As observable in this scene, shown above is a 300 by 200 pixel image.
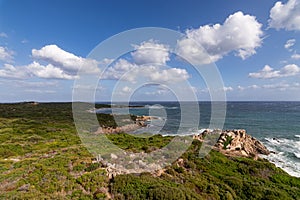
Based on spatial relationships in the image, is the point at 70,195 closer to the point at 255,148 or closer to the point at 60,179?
the point at 60,179

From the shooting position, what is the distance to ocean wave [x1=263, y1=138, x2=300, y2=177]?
22647 millimetres

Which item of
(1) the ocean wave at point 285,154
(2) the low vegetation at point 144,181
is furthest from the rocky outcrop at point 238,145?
(2) the low vegetation at point 144,181

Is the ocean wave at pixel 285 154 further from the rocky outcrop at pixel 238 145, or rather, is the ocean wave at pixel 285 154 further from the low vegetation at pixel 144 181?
the low vegetation at pixel 144 181

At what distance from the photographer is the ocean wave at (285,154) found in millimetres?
22647

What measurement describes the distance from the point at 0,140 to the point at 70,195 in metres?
23.2

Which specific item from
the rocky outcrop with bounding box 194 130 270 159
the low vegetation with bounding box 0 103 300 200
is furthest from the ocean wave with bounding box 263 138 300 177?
the low vegetation with bounding box 0 103 300 200

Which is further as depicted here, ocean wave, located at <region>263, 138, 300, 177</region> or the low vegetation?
ocean wave, located at <region>263, 138, 300, 177</region>

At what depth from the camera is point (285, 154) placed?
28.7m

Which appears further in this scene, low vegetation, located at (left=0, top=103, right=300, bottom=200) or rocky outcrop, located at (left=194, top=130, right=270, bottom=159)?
rocky outcrop, located at (left=194, top=130, right=270, bottom=159)

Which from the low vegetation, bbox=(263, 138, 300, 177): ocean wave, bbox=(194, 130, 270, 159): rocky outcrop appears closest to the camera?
the low vegetation

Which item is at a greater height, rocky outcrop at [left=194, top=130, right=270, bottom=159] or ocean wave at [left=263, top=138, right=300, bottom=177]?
rocky outcrop at [left=194, top=130, right=270, bottom=159]

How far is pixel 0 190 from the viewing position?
447 inches

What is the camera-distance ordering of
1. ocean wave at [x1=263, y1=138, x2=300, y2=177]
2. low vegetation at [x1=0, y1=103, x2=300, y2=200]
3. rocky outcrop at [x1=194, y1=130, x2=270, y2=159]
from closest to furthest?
1. low vegetation at [x1=0, y1=103, x2=300, y2=200]
2. ocean wave at [x1=263, y1=138, x2=300, y2=177]
3. rocky outcrop at [x1=194, y1=130, x2=270, y2=159]

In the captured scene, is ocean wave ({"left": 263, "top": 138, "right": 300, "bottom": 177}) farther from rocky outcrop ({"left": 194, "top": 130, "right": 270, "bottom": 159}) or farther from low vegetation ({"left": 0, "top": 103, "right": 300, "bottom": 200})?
low vegetation ({"left": 0, "top": 103, "right": 300, "bottom": 200})
